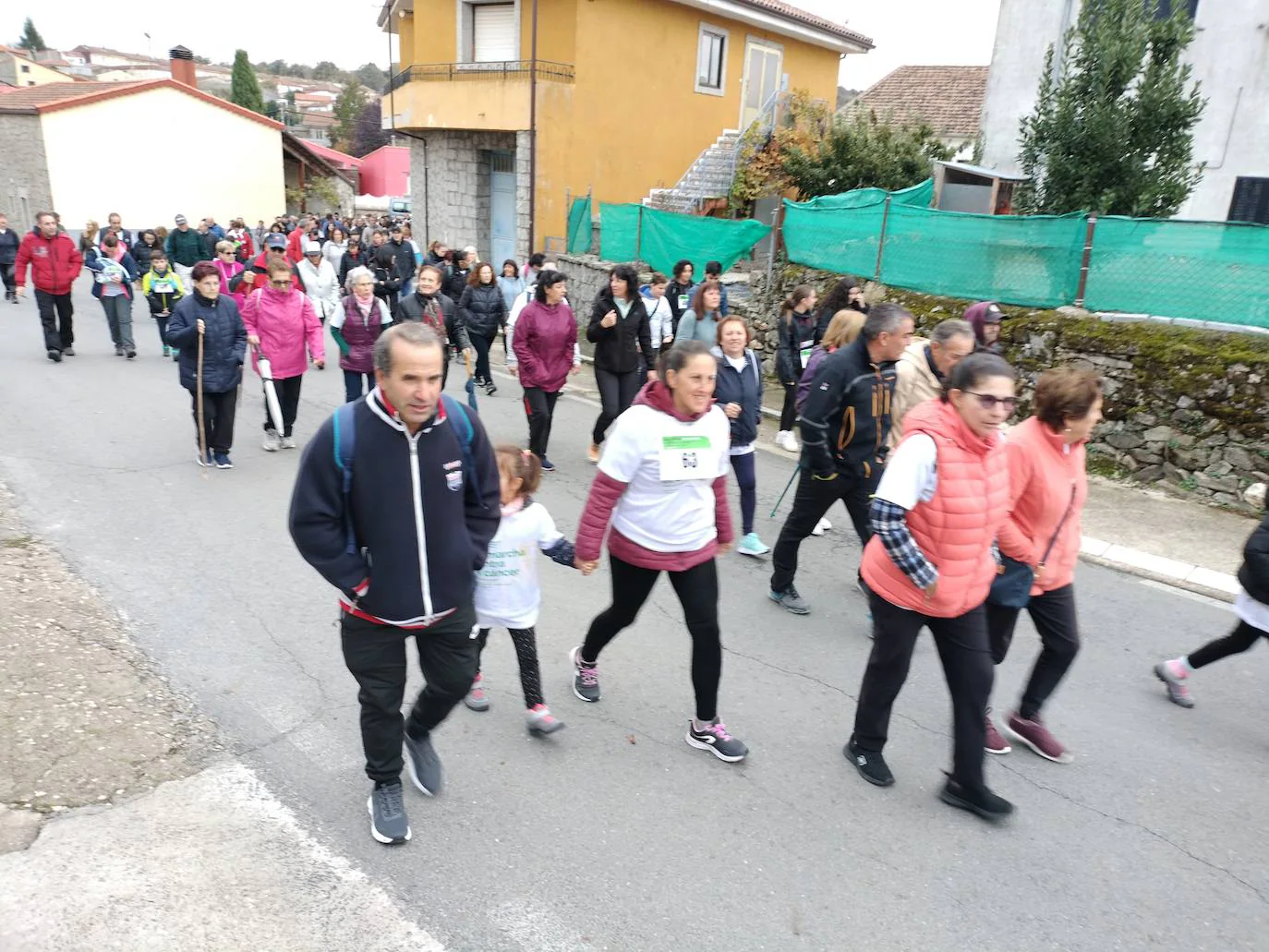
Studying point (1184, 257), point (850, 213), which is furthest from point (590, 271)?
point (1184, 257)

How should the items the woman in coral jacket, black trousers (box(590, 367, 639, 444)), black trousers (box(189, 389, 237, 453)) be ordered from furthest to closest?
black trousers (box(590, 367, 639, 444))
black trousers (box(189, 389, 237, 453))
the woman in coral jacket

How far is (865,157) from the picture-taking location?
15.0 m

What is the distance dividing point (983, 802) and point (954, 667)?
577 mm

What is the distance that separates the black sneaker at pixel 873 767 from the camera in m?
3.82

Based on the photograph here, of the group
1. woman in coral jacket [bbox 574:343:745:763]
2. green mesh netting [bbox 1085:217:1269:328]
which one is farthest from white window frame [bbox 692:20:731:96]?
woman in coral jacket [bbox 574:343:745:763]

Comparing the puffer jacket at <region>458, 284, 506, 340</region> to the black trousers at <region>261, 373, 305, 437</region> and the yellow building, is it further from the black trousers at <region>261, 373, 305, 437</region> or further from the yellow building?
the yellow building

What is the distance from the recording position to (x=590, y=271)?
16.5 m

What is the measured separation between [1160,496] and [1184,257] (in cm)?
222

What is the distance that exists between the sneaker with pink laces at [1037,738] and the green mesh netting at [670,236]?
983 centimetres

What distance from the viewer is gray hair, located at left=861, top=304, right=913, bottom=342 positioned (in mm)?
4746

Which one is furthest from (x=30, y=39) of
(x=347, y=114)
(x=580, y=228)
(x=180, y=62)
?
(x=580, y=228)

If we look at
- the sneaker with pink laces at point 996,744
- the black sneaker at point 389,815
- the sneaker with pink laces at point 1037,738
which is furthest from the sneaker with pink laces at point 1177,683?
the black sneaker at point 389,815

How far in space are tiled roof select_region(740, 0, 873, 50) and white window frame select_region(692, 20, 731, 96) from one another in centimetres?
91

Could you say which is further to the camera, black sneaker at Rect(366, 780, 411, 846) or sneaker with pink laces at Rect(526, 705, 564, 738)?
sneaker with pink laces at Rect(526, 705, 564, 738)
